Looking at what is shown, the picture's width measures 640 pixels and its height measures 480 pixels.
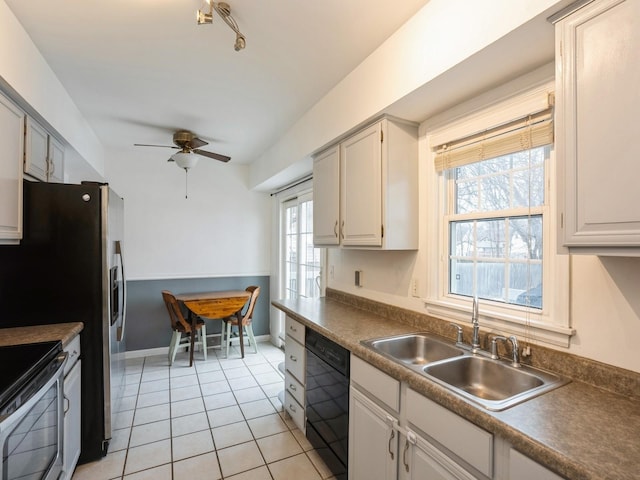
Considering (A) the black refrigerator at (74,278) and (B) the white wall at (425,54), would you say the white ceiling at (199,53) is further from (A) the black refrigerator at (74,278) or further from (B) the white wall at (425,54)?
(A) the black refrigerator at (74,278)

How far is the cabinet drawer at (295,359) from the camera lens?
238 cm

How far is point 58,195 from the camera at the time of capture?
2064mm

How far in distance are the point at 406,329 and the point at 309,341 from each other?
66 centimetres

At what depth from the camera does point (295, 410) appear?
2.49 metres

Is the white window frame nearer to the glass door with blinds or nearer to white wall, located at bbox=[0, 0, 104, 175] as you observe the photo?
the glass door with blinds

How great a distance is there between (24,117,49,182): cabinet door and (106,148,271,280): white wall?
1.88 m

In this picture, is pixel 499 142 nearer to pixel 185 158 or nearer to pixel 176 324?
pixel 185 158

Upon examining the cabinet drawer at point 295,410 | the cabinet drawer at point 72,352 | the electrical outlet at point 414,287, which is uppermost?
the electrical outlet at point 414,287

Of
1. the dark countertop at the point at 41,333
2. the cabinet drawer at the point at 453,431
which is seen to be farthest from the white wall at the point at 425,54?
the dark countertop at the point at 41,333

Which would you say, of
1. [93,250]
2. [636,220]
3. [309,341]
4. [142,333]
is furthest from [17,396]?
[142,333]

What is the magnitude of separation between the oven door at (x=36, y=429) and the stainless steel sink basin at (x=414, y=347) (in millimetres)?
1503

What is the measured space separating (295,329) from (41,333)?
1.55 m

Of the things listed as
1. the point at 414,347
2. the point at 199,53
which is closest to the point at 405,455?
the point at 414,347

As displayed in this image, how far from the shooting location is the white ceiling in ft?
5.38
